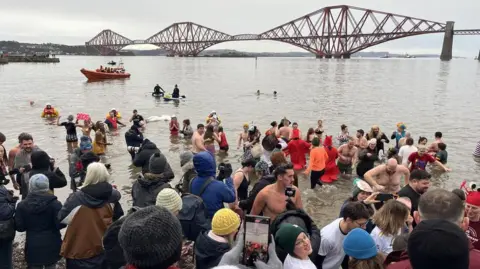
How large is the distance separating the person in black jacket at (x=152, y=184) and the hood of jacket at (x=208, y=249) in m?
1.16

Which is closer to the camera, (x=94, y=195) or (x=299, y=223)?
(x=299, y=223)

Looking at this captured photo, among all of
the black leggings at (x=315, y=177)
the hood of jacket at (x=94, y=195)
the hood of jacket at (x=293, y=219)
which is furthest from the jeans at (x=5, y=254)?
the black leggings at (x=315, y=177)

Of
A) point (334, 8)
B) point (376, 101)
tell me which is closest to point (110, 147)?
point (376, 101)

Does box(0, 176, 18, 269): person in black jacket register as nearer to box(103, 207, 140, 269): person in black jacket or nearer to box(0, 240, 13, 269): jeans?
box(0, 240, 13, 269): jeans

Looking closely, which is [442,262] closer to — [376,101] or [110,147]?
[110,147]

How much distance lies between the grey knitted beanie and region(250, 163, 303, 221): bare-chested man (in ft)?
8.86

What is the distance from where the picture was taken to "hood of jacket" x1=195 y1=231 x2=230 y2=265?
3213 mm

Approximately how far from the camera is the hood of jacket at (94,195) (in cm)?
365

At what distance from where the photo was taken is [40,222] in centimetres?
383

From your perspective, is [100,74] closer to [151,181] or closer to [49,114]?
[49,114]

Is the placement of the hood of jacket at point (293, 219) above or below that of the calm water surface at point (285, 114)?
above

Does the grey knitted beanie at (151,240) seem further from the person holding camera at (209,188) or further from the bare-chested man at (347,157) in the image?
the bare-chested man at (347,157)

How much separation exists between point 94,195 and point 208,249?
1.30m

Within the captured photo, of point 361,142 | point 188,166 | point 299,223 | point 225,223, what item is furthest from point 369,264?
point 361,142
